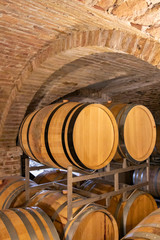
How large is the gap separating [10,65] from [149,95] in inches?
156

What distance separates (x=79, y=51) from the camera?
Answer: 10.8 ft

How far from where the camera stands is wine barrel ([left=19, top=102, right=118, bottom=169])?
7.85 ft

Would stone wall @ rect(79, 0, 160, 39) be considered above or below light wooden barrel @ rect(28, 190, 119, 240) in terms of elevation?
above

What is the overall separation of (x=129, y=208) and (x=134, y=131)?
3.49 ft

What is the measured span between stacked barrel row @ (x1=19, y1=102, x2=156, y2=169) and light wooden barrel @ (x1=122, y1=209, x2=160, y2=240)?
78 centimetres

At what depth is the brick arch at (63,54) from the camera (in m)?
2.77

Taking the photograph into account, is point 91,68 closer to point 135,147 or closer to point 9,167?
point 135,147

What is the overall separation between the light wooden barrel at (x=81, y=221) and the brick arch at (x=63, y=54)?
1969mm

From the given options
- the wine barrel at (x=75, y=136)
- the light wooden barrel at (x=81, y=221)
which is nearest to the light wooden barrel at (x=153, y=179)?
the light wooden barrel at (x=81, y=221)

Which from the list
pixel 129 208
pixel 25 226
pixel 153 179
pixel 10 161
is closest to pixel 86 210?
pixel 25 226

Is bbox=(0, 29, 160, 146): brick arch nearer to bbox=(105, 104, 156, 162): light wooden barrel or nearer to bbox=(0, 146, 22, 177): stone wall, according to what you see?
bbox=(0, 146, 22, 177): stone wall

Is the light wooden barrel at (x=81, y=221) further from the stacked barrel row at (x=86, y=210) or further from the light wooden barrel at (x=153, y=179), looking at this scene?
the light wooden barrel at (x=153, y=179)

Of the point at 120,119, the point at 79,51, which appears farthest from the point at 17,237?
the point at 79,51

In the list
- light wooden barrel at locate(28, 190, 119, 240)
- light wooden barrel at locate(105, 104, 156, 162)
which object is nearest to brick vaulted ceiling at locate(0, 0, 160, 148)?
light wooden barrel at locate(105, 104, 156, 162)
